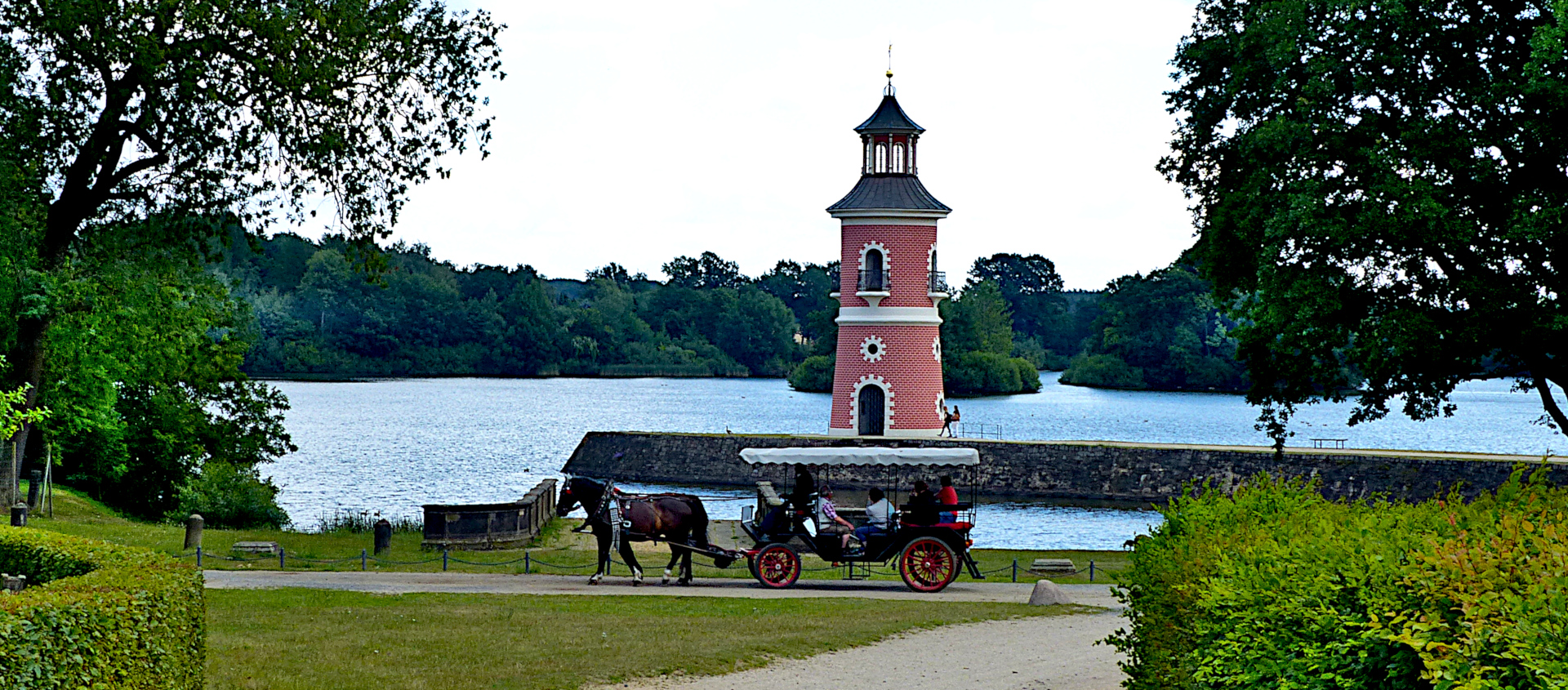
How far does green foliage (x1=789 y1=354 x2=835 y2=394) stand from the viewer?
114812 millimetres

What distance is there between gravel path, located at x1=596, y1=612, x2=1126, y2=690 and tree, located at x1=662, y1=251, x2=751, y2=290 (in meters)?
167

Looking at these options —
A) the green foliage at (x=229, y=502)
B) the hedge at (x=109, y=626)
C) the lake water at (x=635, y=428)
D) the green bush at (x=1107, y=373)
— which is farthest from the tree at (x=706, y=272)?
the hedge at (x=109, y=626)

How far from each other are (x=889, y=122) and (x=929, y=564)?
32.0 meters

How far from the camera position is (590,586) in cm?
1884

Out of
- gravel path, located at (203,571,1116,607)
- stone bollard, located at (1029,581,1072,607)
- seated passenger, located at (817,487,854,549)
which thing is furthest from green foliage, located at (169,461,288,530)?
stone bollard, located at (1029,581,1072,607)

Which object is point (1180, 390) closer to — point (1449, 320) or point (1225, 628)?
point (1449, 320)

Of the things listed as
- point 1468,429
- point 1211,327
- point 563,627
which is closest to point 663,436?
point 563,627

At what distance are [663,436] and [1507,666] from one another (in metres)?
48.8

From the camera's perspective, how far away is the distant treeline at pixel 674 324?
120 m

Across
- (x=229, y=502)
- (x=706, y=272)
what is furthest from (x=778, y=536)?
(x=706, y=272)

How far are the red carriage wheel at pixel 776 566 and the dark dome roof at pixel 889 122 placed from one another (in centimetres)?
3139

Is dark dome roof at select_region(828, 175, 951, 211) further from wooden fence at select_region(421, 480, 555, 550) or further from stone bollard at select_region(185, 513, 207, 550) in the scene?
stone bollard at select_region(185, 513, 207, 550)

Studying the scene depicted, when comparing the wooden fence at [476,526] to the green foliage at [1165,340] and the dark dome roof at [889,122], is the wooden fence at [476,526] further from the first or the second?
the green foliage at [1165,340]

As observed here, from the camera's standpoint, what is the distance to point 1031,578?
22.1 metres
